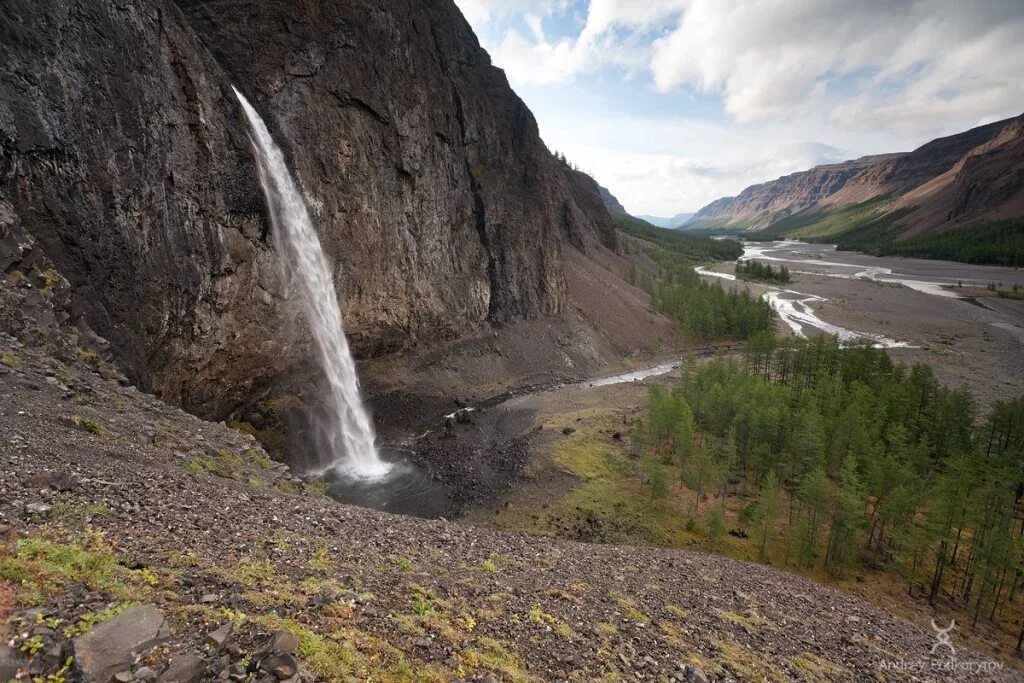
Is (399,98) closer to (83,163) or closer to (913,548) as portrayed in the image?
(83,163)

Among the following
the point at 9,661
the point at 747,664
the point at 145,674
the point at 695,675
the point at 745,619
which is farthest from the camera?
the point at 745,619

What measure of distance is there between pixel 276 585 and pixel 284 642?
2.92 meters

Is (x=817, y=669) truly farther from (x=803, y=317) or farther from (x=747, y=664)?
(x=803, y=317)

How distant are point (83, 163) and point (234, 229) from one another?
393 inches

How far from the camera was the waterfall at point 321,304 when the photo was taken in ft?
124

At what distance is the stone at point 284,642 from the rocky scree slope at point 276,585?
24mm

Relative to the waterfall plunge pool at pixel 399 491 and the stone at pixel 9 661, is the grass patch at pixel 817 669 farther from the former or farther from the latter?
the waterfall plunge pool at pixel 399 491

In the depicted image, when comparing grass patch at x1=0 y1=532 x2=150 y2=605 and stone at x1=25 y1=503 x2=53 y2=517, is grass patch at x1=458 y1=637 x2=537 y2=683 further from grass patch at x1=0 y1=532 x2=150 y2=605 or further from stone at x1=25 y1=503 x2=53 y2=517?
stone at x1=25 y1=503 x2=53 y2=517

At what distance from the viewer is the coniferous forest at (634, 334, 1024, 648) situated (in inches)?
1043

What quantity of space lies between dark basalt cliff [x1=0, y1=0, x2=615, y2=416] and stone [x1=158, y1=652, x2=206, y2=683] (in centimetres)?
2262

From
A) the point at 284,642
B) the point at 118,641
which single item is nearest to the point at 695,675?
the point at 284,642

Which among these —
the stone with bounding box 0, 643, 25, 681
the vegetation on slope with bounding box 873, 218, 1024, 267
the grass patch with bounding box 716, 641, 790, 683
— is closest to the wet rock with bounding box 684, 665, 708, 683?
the grass patch with bounding box 716, 641, 790, 683

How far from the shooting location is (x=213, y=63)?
35.5 m

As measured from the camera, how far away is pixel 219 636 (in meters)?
7.18
